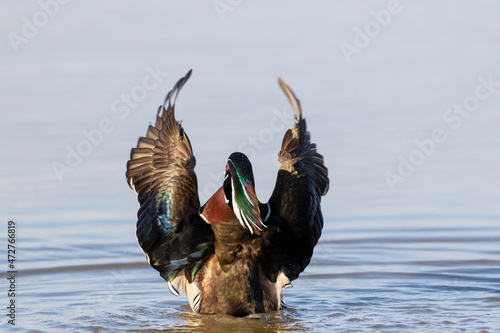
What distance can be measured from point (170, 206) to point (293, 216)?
3.55ft

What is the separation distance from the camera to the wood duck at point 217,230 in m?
9.34

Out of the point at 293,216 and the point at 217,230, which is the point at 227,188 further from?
the point at 293,216

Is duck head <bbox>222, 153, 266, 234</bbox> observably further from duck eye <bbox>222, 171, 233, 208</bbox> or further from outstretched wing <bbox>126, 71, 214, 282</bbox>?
outstretched wing <bbox>126, 71, 214, 282</bbox>

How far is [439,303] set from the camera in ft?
33.2

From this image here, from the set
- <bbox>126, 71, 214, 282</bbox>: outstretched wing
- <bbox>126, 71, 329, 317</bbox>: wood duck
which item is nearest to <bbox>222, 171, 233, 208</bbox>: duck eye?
<bbox>126, 71, 329, 317</bbox>: wood duck

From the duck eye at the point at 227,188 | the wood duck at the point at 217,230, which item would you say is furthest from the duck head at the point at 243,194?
the duck eye at the point at 227,188

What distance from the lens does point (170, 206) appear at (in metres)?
9.57

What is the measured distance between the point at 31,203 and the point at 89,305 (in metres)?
3.59

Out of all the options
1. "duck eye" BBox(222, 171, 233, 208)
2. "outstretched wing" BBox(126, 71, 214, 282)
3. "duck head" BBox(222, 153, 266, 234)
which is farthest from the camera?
"outstretched wing" BBox(126, 71, 214, 282)

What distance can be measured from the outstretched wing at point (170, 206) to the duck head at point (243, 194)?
23.5 inches

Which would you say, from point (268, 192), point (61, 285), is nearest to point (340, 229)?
point (268, 192)

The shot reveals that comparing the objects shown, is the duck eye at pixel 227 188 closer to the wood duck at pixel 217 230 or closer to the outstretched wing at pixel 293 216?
the wood duck at pixel 217 230

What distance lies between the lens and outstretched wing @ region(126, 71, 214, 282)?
31.0 feet

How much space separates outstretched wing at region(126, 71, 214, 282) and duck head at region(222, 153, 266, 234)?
596mm
